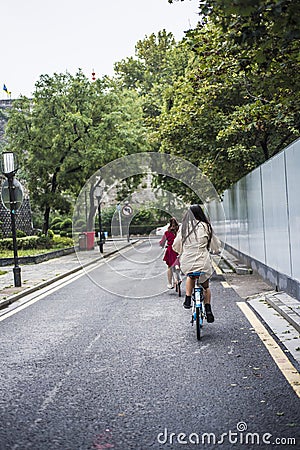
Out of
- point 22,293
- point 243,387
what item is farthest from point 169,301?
point 243,387

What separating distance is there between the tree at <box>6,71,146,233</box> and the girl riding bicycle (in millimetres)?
26042

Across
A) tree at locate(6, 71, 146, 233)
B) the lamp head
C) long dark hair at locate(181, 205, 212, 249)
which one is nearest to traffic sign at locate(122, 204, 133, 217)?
the lamp head

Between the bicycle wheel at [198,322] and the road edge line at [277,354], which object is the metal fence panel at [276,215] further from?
the bicycle wheel at [198,322]

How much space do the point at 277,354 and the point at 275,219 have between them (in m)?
6.27

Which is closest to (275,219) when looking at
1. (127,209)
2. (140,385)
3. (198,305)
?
(198,305)

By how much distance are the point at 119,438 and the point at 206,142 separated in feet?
56.1

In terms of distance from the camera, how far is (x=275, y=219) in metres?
13.7

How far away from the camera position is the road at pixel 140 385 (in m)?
5.14

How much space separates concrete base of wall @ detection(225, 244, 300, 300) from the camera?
11517 millimetres

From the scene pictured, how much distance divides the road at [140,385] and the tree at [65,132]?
959 inches

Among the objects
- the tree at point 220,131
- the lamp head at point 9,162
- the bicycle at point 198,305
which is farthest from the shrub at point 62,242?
the bicycle at point 198,305

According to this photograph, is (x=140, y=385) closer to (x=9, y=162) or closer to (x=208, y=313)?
(x=208, y=313)

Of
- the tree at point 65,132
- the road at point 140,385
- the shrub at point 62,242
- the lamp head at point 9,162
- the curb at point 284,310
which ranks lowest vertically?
the road at point 140,385

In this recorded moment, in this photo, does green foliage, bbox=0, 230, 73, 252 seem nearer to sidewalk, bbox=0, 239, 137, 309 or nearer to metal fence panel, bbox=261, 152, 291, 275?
sidewalk, bbox=0, 239, 137, 309
